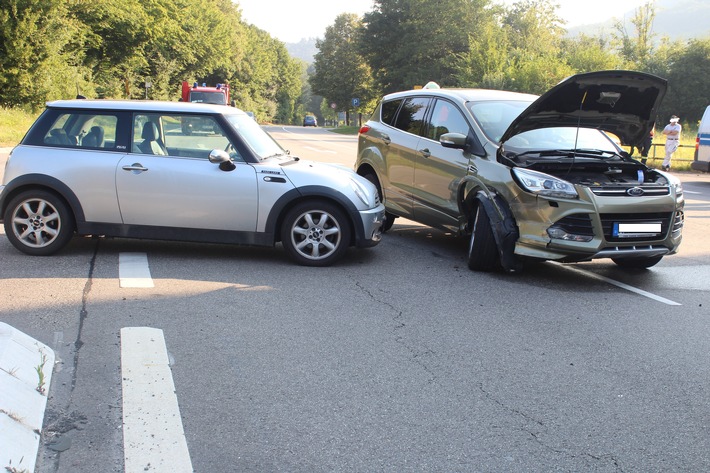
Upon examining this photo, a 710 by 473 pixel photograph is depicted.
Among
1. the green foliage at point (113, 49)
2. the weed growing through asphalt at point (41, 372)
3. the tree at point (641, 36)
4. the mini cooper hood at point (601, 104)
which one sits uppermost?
the tree at point (641, 36)

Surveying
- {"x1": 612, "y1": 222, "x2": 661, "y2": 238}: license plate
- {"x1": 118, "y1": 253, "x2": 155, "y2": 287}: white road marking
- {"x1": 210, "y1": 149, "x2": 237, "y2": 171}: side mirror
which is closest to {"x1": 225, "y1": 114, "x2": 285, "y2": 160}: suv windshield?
{"x1": 210, "y1": 149, "x2": 237, "y2": 171}: side mirror

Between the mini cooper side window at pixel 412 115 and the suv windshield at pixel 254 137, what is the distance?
70.9 inches

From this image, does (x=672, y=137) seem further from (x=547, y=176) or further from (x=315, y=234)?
(x=315, y=234)

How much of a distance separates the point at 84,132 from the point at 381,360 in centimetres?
444

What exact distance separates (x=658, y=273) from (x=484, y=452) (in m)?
5.05

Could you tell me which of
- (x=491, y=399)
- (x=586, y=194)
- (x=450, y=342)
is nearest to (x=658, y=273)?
(x=586, y=194)

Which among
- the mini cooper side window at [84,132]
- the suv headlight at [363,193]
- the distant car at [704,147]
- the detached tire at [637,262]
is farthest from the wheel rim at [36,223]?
the distant car at [704,147]

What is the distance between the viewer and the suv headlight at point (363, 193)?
736cm

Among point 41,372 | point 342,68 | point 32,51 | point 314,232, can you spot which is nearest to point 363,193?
point 314,232

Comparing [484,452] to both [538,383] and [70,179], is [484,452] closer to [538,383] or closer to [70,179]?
[538,383]

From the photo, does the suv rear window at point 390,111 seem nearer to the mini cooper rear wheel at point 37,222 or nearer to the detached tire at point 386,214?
the detached tire at point 386,214

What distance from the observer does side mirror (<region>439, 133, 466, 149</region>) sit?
759 centimetres

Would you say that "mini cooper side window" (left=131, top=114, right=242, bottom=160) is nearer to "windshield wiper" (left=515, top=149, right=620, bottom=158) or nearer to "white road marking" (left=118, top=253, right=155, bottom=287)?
"white road marking" (left=118, top=253, right=155, bottom=287)

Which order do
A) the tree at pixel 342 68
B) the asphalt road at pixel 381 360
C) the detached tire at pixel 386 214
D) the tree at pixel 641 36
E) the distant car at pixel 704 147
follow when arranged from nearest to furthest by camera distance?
the asphalt road at pixel 381 360 < the detached tire at pixel 386 214 < the distant car at pixel 704 147 < the tree at pixel 641 36 < the tree at pixel 342 68
